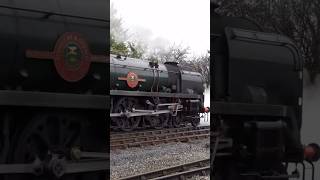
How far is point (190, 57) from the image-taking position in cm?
161

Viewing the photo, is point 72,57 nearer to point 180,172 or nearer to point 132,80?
point 132,80

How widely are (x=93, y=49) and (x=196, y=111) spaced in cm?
47

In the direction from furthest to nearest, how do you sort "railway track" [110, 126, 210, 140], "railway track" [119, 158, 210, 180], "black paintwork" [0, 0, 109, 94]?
"railway track" [119, 158, 210, 180] → "railway track" [110, 126, 210, 140] → "black paintwork" [0, 0, 109, 94]

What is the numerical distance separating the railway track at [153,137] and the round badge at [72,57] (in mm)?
284

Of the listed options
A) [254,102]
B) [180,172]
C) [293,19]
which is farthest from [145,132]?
[293,19]

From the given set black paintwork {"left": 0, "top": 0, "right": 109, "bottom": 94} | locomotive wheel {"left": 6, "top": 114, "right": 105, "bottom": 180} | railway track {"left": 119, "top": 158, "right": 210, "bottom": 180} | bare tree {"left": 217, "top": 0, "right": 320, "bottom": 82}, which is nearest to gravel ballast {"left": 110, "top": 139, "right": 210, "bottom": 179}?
railway track {"left": 119, "top": 158, "right": 210, "bottom": 180}

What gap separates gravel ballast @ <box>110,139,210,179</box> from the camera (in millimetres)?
1633

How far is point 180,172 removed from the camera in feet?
6.44

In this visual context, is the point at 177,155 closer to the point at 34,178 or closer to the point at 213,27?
the point at 213,27

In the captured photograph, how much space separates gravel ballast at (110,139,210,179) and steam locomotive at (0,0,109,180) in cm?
9

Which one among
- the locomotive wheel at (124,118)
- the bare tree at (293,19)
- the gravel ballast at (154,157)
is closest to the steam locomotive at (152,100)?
the locomotive wheel at (124,118)

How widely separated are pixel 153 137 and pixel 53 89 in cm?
46

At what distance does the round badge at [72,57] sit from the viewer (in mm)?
1441

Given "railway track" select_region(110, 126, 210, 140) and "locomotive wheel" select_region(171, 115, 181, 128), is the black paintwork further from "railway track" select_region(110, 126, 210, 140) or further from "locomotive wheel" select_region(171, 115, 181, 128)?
"locomotive wheel" select_region(171, 115, 181, 128)
